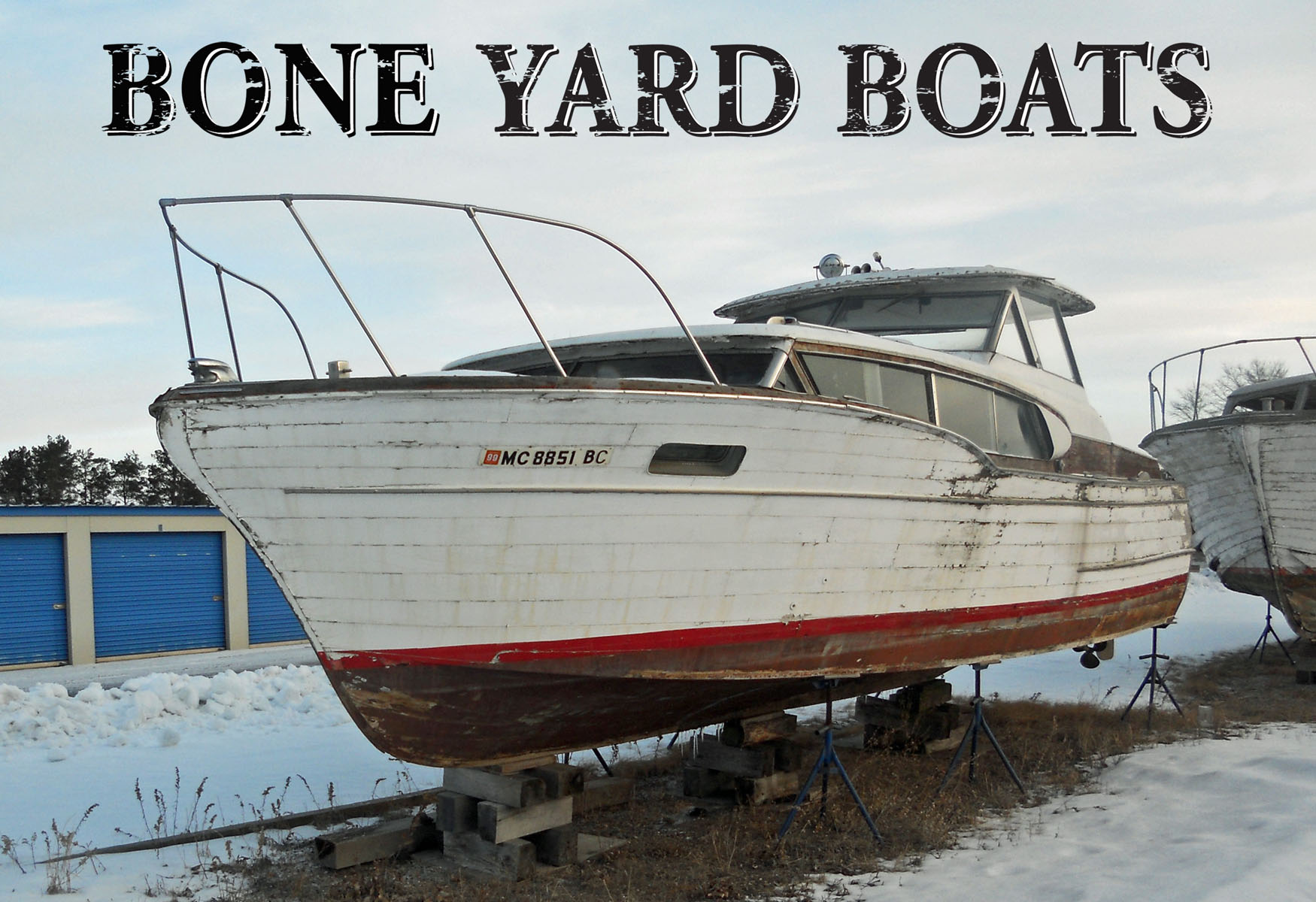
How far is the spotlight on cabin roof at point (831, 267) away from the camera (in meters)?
8.65

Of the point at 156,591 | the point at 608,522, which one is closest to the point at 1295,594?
the point at 608,522

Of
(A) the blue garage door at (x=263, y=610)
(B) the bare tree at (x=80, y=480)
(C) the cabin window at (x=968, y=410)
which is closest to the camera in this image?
(C) the cabin window at (x=968, y=410)

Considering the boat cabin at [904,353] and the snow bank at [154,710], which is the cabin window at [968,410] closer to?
the boat cabin at [904,353]

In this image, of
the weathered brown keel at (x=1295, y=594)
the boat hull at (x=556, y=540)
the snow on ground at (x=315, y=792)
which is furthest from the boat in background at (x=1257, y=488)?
the boat hull at (x=556, y=540)

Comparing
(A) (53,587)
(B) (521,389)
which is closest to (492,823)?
(B) (521,389)

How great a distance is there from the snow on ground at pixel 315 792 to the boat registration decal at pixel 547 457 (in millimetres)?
2473

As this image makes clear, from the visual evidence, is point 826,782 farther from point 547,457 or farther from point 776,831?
point 547,457

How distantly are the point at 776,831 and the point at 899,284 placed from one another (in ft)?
14.2

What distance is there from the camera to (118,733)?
8.73m

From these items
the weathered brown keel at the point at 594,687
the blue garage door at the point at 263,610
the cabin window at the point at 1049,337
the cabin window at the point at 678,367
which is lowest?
the blue garage door at the point at 263,610

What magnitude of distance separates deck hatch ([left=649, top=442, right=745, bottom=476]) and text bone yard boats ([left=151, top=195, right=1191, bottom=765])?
1cm

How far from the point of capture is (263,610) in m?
17.0

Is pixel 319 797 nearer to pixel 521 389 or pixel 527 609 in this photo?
pixel 527 609

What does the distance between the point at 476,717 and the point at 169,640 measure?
41.6 feet
